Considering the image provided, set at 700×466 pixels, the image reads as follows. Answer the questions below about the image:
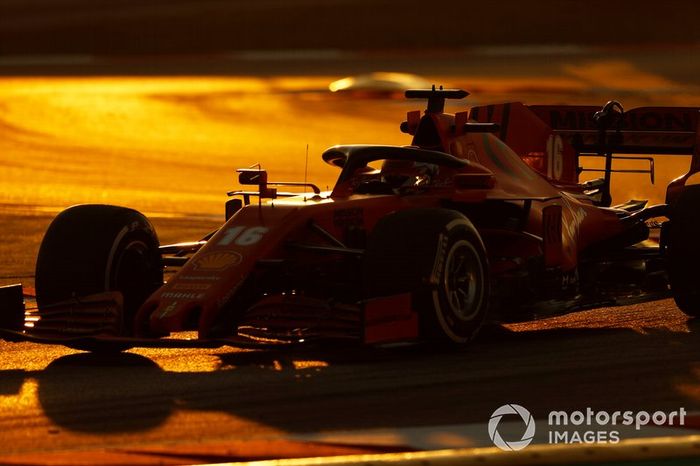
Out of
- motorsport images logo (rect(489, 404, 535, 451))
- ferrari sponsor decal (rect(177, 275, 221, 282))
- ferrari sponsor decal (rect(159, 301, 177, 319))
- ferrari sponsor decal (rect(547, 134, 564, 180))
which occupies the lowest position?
motorsport images logo (rect(489, 404, 535, 451))

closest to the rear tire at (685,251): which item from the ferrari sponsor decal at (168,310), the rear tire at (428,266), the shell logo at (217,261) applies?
the rear tire at (428,266)

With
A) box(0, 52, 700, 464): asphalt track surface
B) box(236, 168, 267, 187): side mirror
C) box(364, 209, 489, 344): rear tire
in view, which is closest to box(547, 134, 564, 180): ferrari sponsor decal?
box(0, 52, 700, 464): asphalt track surface

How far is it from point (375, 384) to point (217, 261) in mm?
1395

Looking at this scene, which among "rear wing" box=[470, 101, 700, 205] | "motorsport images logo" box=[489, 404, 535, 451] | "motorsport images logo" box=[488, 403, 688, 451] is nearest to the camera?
"motorsport images logo" box=[489, 404, 535, 451]

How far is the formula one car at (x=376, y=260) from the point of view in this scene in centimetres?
876

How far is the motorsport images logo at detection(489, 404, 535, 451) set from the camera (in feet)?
21.9

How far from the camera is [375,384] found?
808 cm

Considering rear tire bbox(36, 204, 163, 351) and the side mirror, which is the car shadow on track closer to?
rear tire bbox(36, 204, 163, 351)

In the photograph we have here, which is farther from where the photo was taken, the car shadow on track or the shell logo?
the shell logo

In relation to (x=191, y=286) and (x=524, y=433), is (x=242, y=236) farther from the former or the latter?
(x=524, y=433)

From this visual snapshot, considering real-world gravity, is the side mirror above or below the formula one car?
above

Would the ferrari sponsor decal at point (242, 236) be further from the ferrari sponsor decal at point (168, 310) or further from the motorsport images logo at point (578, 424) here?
the motorsport images logo at point (578, 424)

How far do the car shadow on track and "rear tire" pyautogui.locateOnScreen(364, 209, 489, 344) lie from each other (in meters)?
0.20

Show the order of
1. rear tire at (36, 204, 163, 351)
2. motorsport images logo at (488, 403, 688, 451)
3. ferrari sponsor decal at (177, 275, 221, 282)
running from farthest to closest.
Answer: rear tire at (36, 204, 163, 351), ferrari sponsor decal at (177, 275, 221, 282), motorsport images logo at (488, 403, 688, 451)
